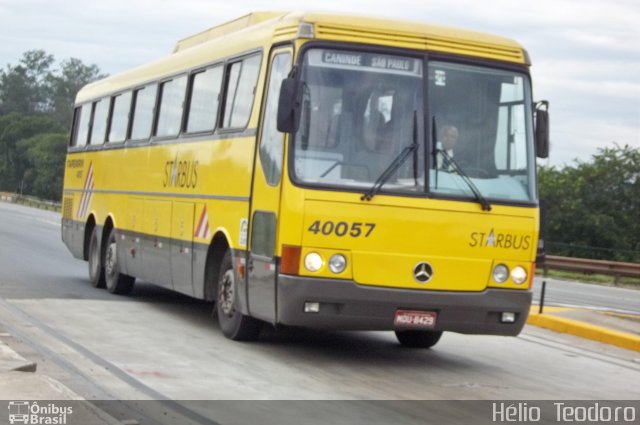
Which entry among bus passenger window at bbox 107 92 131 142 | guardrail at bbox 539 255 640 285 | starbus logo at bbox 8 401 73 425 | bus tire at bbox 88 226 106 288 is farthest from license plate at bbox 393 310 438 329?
guardrail at bbox 539 255 640 285

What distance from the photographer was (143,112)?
59.6 ft

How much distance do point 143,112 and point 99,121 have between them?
2.99 meters

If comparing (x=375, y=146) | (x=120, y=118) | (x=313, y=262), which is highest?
(x=120, y=118)

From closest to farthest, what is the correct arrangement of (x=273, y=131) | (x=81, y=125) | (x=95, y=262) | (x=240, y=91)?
(x=273, y=131)
(x=240, y=91)
(x=95, y=262)
(x=81, y=125)

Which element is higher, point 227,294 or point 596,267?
point 596,267

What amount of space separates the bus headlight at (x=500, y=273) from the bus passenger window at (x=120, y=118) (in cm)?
794

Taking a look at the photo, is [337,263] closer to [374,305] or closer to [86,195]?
[374,305]

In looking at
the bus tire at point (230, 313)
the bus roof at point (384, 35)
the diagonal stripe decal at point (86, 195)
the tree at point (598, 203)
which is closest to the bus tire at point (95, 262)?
the diagonal stripe decal at point (86, 195)

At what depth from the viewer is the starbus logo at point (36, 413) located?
8.13 m

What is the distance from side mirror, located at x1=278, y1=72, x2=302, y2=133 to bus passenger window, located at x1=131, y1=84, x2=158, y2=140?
586cm

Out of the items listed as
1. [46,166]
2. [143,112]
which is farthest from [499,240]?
[46,166]

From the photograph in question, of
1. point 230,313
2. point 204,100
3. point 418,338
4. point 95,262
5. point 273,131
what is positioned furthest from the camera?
point 95,262

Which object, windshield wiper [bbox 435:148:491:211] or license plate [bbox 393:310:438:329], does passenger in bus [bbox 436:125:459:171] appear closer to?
windshield wiper [bbox 435:148:491:211]

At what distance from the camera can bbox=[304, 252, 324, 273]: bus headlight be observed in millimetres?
11906
